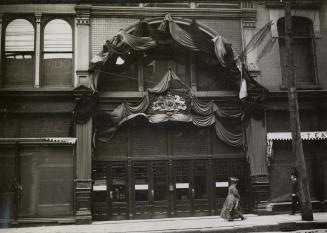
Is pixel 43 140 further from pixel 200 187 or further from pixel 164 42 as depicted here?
pixel 200 187

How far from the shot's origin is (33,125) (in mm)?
15859

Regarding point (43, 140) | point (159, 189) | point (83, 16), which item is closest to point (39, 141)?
point (43, 140)

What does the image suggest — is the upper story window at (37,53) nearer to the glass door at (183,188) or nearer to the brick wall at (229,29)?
the glass door at (183,188)

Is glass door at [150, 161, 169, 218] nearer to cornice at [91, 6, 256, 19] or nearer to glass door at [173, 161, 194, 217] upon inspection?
glass door at [173, 161, 194, 217]

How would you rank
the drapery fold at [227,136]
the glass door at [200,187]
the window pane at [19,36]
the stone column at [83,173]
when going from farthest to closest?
the drapery fold at [227,136]
the glass door at [200,187]
the window pane at [19,36]
the stone column at [83,173]

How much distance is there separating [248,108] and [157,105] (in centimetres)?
383

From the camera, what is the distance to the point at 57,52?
53.8 feet

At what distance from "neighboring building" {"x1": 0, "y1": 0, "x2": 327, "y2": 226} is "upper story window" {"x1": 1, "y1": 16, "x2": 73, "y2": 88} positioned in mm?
41

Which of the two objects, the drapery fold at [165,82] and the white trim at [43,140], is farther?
the drapery fold at [165,82]

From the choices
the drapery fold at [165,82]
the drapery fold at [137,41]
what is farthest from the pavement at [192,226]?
the drapery fold at [137,41]

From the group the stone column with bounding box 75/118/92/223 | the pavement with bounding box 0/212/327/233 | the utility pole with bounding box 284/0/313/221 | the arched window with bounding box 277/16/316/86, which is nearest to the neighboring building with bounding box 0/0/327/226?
the stone column with bounding box 75/118/92/223

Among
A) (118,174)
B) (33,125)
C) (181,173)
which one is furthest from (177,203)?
(33,125)

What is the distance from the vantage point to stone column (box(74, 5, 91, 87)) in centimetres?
1606

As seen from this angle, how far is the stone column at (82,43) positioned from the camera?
1606 centimetres
